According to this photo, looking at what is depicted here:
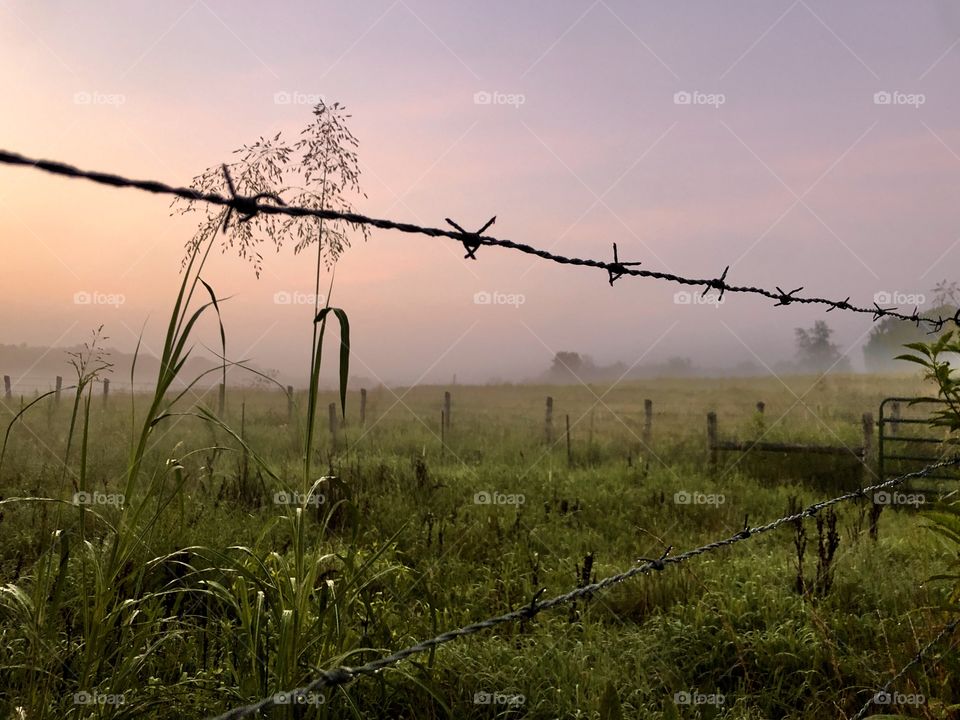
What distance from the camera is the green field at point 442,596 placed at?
2303mm

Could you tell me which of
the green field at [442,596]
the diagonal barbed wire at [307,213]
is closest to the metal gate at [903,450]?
the green field at [442,596]

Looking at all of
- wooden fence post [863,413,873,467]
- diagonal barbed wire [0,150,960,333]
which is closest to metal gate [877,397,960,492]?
wooden fence post [863,413,873,467]

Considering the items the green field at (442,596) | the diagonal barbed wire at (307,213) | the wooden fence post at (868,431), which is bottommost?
the green field at (442,596)

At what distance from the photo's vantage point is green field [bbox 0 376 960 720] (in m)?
2.30

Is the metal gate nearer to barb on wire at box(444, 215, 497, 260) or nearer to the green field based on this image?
the green field

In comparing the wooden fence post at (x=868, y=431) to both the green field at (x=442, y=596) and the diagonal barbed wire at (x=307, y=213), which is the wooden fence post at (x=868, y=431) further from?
the diagonal barbed wire at (x=307, y=213)

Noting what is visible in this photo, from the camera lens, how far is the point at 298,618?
224 centimetres

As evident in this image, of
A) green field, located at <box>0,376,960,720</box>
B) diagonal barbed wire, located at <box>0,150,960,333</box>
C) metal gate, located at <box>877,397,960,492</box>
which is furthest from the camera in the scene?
metal gate, located at <box>877,397,960,492</box>

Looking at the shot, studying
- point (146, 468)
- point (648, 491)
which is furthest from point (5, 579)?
point (648, 491)

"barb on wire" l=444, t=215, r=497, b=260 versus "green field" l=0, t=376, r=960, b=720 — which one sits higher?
"barb on wire" l=444, t=215, r=497, b=260

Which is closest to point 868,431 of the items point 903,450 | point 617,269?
point 903,450

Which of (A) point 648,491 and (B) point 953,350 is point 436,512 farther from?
(B) point 953,350

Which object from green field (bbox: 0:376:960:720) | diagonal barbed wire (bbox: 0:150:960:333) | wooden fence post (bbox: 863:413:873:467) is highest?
diagonal barbed wire (bbox: 0:150:960:333)

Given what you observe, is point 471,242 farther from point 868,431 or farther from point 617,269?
point 868,431
